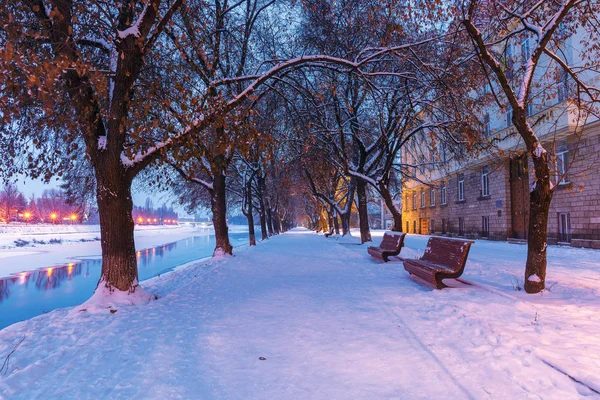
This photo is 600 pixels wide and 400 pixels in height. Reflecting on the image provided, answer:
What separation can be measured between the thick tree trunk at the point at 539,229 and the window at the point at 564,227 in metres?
15.1

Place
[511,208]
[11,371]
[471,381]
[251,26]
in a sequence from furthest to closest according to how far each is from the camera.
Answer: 1. [511,208]
2. [251,26]
3. [11,371]
4. [471,381]

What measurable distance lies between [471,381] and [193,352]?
281 cm

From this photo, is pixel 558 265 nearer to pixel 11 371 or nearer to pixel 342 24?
pixel 342 24

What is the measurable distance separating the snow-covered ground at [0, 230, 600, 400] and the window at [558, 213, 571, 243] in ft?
45.5

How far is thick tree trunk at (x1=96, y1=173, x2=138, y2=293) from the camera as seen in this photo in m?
6.67

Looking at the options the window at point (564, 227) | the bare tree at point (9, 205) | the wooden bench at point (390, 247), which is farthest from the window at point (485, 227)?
the bare tree at point (9, 205)

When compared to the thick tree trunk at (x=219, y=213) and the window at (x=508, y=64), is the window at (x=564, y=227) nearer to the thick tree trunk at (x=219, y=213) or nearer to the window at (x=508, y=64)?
the window at (x=508, y=64)

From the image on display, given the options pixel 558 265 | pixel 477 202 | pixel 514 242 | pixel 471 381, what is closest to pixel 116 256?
pixel 471 381

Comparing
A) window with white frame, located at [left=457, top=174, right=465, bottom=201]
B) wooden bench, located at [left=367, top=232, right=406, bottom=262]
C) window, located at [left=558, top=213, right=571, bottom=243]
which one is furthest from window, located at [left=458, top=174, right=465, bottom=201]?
wooden bench, located at [left=367, top=232, right=406, bottom=262]

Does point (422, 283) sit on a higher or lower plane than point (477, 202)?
lower

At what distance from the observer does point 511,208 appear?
2370 centimetres

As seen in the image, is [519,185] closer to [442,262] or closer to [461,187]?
[461,187]

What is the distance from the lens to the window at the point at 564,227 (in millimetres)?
18644

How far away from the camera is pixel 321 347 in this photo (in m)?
4.08
